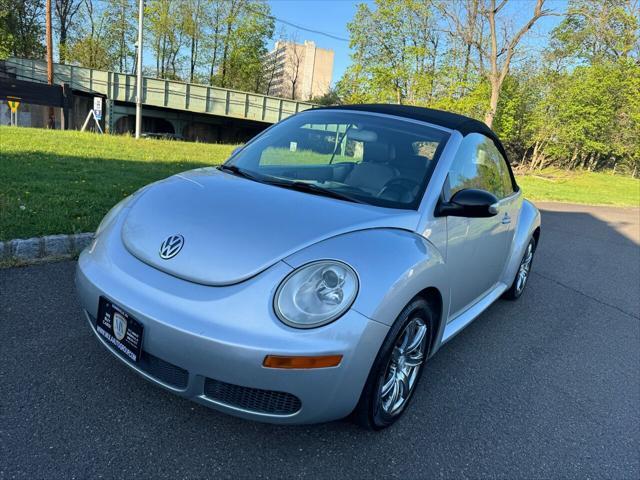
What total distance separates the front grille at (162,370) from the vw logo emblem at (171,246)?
1.39 ft

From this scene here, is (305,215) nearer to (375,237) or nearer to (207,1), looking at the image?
(375,237)

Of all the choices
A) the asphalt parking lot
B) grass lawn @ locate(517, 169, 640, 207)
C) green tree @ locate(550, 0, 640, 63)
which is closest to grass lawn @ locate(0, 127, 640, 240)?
the asphalt parking lot

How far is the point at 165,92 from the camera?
1280 inches

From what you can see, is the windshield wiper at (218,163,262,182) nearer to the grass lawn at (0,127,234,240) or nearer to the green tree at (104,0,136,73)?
the grass lawn at (0,127,234,240)

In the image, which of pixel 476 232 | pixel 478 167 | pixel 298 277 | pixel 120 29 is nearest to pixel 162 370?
pixel 298 277

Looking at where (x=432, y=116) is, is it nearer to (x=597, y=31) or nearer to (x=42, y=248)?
(x=42, y=248)

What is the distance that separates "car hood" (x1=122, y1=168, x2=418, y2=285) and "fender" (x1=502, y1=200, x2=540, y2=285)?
6.39 feet

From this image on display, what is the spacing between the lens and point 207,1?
44.4m

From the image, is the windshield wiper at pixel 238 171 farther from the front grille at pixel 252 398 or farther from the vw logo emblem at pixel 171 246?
the front grille at pixel 252 398

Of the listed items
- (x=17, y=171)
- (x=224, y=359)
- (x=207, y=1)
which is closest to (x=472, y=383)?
(x=224, y=359)

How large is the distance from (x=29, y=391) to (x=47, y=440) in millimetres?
426

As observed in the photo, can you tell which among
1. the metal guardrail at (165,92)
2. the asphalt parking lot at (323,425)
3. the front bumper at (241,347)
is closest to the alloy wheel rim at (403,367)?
the asphalt parking lot at (323,425)

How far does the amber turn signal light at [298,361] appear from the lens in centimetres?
176

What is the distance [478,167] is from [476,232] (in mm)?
589
